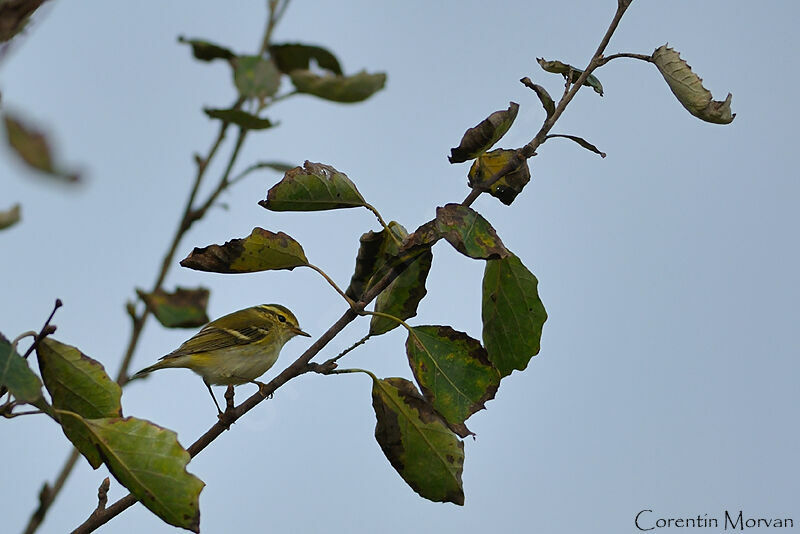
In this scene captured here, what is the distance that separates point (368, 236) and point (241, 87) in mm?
896

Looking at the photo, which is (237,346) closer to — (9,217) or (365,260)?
(365,260)

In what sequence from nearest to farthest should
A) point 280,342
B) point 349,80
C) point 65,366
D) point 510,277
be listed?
point 65,366
point 510,277
point 349,80
point 280,342

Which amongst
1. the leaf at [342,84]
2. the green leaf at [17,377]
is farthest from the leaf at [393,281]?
the green leaf at [17,377]

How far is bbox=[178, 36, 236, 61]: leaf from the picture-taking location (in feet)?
9.93

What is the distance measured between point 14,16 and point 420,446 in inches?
55.3

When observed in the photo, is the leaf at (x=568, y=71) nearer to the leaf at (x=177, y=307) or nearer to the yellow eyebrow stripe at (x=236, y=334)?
the leaf at (x=177, y=307)

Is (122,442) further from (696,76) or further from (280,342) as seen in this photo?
(280,342)

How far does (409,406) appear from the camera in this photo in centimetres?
216

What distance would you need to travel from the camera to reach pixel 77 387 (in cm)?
193

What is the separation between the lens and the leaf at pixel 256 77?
2.89 m

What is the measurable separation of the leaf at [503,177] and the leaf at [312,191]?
0.28 m

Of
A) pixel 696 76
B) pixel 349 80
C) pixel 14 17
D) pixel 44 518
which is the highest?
pixel 349 80

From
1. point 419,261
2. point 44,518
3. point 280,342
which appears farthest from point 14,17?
point 280,342

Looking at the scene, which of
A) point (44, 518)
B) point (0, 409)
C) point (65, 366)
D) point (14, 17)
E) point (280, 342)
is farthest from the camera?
point (280, 342)
